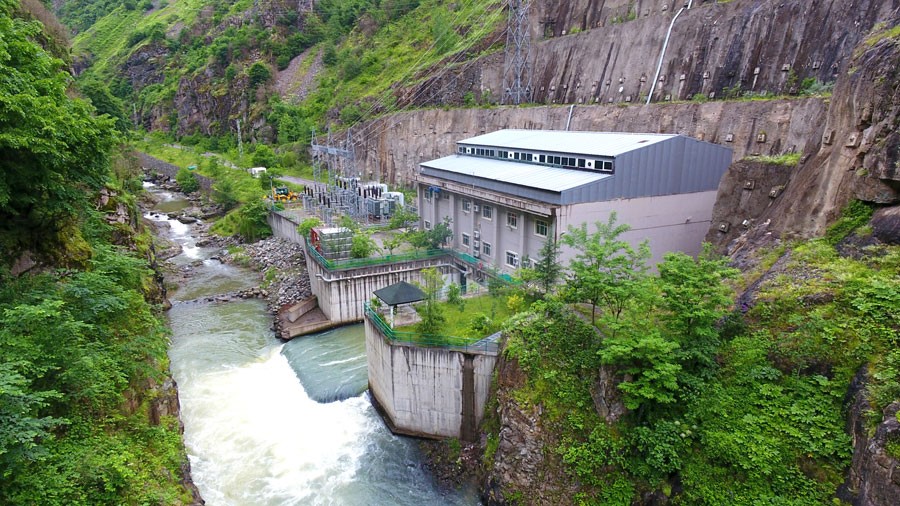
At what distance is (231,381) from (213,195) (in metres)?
39.5

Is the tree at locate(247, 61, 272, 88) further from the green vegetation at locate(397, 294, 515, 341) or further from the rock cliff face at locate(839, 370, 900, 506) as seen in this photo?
the rock cliff face at locate(839, 370, 900, 506)

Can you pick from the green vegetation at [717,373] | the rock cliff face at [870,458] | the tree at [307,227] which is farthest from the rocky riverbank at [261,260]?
the rock cliff face at [870,458]

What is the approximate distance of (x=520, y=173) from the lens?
27125 mm

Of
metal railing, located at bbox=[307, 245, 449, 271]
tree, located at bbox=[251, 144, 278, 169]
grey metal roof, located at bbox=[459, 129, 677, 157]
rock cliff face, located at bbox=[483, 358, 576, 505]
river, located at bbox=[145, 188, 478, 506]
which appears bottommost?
river, located at bbox=[145, 188, 478, 506]

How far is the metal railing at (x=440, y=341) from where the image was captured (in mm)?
18625

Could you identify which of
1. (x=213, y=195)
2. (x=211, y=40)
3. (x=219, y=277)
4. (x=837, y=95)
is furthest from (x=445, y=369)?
(x=211, y=40)

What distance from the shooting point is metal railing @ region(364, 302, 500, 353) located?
1862 centimetres

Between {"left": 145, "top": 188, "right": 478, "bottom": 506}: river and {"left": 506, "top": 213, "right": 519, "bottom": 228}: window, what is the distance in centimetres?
997

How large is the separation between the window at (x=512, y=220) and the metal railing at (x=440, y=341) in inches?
353

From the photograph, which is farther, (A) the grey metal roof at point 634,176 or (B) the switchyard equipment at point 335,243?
(B) the switchyard equipment at point 335,243

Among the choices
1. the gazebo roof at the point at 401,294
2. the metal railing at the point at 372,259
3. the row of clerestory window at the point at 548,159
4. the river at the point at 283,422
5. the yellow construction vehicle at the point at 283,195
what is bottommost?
the river at the point at 283,422

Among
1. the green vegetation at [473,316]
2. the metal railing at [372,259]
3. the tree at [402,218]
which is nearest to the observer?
the green vegetation at [473,316]

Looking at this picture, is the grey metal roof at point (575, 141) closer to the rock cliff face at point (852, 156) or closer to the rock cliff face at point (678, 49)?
the rock cliff face at point (852, 156)

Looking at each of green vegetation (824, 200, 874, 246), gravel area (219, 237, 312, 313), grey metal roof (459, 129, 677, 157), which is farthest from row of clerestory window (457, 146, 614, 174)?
gravel area (219, 237, 312, 313)
